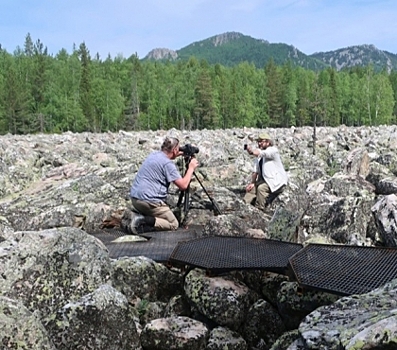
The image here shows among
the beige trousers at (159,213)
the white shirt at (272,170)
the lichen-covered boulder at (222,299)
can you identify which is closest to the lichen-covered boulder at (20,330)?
the lichen-covered boulder at (222,299)

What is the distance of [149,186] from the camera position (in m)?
9.05

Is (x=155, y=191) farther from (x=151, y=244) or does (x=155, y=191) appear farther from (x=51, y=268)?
(x=51, y=268)

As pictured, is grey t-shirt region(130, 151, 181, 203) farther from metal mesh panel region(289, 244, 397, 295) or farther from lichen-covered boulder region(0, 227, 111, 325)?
metal mesh panel region(289, 244, 397, 295)

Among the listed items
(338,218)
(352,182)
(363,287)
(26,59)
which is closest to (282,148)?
(352,182)

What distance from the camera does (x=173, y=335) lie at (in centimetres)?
493

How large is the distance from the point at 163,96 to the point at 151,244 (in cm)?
8753

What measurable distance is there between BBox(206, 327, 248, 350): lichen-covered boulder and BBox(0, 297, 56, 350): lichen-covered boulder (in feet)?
5.01

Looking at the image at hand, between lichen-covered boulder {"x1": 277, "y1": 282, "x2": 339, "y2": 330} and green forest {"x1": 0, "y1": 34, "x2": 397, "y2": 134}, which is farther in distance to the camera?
green forest {"x1": 0, "y1": 34, "x2": 397, "y2": 134}

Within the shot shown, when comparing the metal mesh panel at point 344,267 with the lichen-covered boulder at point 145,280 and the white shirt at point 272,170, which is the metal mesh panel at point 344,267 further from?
the white shirt at point 272,170

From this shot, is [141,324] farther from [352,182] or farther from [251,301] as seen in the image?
[352,182]

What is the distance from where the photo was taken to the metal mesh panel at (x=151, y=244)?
22.7 feet

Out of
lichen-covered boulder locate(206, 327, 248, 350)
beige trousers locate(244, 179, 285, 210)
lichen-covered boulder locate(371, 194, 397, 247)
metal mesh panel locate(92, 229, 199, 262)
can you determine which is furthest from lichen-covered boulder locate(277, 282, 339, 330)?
beige trousers locate(244, 179, 285, 210)

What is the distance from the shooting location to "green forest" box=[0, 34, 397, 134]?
76.9 metres

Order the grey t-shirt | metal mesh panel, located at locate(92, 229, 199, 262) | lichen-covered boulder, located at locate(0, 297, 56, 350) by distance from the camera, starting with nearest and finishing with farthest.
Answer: lichen-covered boulder, located at locate(0, 297, 56, 350) → metal mesh panel, located at locate(92, 229, 199, 262) → the grey t-shirt
